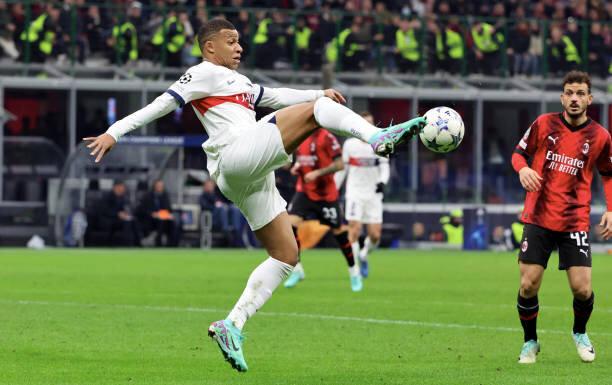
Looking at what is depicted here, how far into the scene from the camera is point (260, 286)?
9.46 m

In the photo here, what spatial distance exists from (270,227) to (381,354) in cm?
186

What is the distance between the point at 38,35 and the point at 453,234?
1043 cm

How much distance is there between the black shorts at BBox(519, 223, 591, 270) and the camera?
10367 millimetres

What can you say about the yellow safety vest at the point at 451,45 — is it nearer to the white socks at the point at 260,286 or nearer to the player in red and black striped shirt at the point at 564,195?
the player in red and black striped shirt at the point at 564,195

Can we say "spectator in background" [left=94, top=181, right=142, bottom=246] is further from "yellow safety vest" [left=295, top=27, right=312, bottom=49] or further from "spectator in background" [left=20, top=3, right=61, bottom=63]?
"yellow safety vest" [left=295, top=27, right=312, bottom=49]

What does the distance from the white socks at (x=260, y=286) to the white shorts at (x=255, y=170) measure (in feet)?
0.93

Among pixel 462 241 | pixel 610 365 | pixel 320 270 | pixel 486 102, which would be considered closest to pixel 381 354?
pixel 610 365

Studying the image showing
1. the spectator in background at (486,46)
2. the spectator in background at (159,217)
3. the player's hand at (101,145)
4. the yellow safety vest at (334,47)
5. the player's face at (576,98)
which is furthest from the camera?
the spectator in background at (486,46)

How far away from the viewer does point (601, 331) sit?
12844mm

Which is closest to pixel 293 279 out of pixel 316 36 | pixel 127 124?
pixel 127 124

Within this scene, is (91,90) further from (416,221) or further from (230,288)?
(230,288)

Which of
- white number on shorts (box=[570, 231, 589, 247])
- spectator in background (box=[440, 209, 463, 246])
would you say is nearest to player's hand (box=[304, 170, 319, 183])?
white number on shorts (box=[570, 231, 589, 247])

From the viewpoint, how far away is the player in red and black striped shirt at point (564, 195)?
34.0 ft

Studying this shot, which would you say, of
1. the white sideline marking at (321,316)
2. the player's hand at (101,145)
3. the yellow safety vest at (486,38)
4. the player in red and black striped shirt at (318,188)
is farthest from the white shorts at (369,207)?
the yellow safety vest at (486,38)
